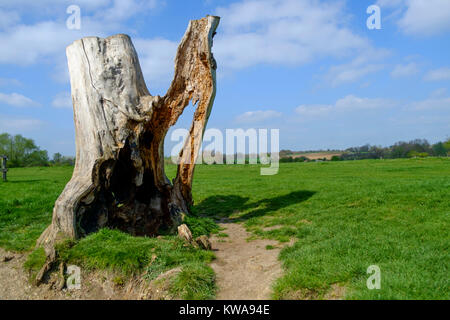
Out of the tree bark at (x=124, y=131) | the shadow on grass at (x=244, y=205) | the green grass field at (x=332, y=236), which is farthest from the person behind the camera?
the shadow on grass at (x=244, y=205)

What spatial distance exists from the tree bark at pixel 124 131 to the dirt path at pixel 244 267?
2.09 m

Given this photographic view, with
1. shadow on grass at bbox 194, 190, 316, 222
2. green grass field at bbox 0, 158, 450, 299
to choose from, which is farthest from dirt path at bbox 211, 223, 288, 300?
shadow on grass at bbox 194, 190, 316, 222

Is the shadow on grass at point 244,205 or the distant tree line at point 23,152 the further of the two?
the distant tree line at point 23,152

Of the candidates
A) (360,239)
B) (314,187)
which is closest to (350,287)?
(360,239)

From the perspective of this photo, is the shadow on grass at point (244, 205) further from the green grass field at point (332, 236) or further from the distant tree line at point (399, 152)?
the distant tree line at point (399, 152)

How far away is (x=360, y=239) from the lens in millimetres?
7242

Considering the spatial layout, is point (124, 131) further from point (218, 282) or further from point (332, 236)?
point (332, 236)

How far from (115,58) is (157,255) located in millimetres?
5424

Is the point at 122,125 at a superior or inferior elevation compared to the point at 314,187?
superior

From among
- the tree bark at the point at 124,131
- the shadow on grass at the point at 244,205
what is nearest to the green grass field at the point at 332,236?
the shadow on grass at the point at 244,205

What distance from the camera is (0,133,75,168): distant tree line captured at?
49344mm

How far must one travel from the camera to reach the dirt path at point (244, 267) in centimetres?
561

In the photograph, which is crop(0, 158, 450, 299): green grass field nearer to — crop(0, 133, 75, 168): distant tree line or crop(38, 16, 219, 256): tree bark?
crop(38, 16, 219, 256): tree bark
